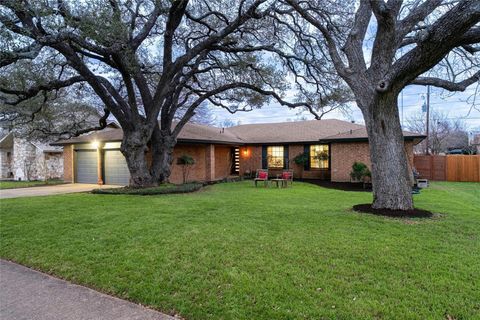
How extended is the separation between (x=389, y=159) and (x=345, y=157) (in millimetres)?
10835

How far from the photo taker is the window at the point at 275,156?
2156 centimetres

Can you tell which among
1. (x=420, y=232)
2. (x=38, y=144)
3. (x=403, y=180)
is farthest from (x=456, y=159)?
(x=38, y=144)

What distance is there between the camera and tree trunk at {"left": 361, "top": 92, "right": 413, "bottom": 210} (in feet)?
24.3

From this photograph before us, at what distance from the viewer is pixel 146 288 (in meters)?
3.78

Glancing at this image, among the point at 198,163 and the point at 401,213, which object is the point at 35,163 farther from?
the point at 401,213

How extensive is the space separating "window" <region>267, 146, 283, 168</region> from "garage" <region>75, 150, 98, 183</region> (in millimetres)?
11160

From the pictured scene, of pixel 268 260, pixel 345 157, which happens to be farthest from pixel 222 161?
pixel 268 260

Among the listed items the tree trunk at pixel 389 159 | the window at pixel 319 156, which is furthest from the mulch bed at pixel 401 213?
the window at pixel 319 156

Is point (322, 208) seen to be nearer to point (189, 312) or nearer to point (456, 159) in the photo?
point (189, 312)

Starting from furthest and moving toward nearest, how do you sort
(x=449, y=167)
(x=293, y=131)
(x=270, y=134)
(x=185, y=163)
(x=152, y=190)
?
(x=270, y=134), (x=293, y=131), (x=449, y=167), (x=185, y=163), (x=152, y=190)

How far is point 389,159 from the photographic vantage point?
7461mm

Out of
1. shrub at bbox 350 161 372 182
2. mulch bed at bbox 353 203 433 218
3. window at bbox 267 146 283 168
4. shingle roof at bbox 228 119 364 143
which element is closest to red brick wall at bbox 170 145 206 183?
shingle roof at bbox 228 119 364 143

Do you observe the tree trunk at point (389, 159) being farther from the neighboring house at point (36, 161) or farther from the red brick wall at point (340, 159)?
the neighboring house at point (36, 161)

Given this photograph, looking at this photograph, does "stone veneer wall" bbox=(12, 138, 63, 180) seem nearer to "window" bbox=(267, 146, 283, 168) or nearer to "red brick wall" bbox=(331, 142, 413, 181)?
"window" bbox=(267, 146, 283, 168)
